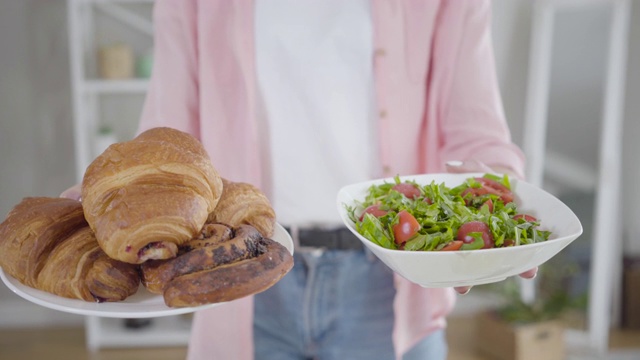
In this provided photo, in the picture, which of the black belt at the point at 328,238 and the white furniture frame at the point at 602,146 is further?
the white furniture frame at the point at 602,146

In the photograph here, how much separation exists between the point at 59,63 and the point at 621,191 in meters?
2.76

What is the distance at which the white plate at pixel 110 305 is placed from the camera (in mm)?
705

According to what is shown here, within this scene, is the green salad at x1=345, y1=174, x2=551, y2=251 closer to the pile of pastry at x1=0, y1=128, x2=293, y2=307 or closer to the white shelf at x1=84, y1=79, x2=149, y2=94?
the pile of pastry at x1=0, y1=128, x2=293, y2=307

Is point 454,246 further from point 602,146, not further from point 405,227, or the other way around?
point 602,146

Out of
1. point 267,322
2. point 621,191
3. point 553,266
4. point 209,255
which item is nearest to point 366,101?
point 267,322

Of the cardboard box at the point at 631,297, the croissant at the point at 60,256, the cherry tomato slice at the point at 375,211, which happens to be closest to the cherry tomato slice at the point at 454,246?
the cherry tomato slice at the point at 375,211

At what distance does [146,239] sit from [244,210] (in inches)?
6.1

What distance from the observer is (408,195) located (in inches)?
37.9

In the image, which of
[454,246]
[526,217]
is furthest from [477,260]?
[526,217]

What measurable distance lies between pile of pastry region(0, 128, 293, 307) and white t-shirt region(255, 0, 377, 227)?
1.19 ft

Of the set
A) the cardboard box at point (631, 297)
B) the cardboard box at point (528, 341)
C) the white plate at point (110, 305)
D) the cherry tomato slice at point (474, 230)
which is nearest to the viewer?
the white plate at point (110, 305)

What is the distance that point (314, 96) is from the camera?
3.86 feet

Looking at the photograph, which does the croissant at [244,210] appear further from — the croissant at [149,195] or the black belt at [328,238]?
the black belt at [328,238]

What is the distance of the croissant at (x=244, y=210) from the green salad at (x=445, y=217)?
5.0 inches
